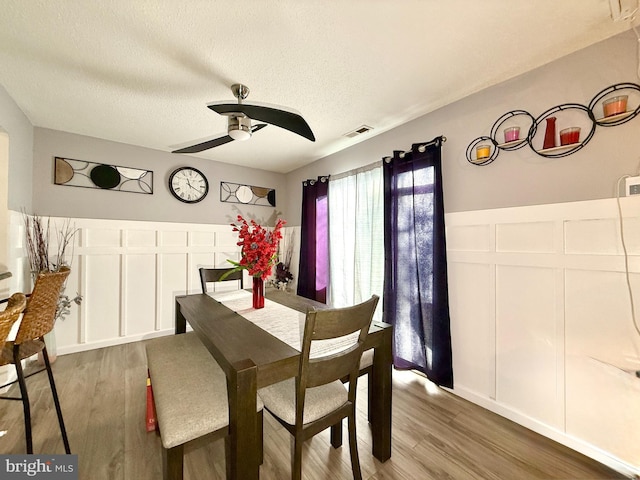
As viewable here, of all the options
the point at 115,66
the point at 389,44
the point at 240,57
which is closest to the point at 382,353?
the point at 389,44

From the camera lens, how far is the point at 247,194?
4117mm

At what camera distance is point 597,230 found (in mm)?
1492

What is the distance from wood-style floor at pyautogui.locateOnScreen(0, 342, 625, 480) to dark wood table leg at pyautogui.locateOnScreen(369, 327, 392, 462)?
9cm

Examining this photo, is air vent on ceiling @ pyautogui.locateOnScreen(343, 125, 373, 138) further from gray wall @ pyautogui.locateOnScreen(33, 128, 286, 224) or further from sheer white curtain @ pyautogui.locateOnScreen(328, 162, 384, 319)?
gray wall @ pyautogui.locateOnScreen(33, 128, 286, 224)

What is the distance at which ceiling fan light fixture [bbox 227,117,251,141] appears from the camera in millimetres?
1790

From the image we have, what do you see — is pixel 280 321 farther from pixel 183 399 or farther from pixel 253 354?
pixel 183 399

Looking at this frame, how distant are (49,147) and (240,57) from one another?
2610 mm

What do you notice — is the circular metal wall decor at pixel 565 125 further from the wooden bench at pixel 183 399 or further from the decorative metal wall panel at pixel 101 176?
the decorative metal wall panel at pixel 101 176

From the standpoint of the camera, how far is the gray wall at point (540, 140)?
1.46m

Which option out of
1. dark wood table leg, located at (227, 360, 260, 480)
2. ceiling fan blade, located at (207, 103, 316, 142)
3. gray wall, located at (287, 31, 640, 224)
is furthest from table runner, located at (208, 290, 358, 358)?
gray wall, located at (287, 31, 640, 224)

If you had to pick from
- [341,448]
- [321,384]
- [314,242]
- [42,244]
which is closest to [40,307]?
[321,384]

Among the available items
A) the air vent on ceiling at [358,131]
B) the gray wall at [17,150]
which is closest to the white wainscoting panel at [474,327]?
the air vent on ceiling at [358,131]

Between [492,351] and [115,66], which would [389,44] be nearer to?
[115,66]

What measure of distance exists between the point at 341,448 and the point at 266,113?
2.17 metres
